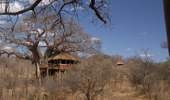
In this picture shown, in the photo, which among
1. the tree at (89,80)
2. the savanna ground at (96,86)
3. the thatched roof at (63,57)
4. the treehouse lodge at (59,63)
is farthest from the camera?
the treehouse lodge at (59,63)

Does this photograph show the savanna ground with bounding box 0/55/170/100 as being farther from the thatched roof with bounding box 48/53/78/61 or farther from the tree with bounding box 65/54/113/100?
the thatched roof with bounding box 48/53/78/61

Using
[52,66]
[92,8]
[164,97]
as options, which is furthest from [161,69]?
[92,8]

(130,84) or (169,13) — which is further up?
(169,13)

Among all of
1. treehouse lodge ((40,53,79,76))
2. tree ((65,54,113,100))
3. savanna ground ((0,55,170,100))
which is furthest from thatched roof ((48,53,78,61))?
tree ((65,54,113,100))

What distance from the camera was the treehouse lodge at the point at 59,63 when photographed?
4788 cm

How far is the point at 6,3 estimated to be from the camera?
21.8 ft

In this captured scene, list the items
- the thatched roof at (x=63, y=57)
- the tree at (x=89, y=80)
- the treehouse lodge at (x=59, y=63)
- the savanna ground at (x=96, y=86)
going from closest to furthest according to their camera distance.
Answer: the tree at (x=89, y=80), the savanna ground at (x=96, y=86), the thatched roof at (x=63, y=57), the treehouse lodge at (x=59, y=63)

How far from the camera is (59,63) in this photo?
49312mm

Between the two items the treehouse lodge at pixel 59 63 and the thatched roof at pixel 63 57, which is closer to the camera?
the thatched roof at pixel 63 57

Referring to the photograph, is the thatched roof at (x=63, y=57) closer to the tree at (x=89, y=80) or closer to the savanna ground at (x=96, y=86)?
the savanna ground at (x=96, y=86)

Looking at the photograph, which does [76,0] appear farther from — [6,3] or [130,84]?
[130,84]

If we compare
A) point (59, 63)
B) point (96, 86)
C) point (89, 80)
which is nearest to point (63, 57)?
point (59, 63)

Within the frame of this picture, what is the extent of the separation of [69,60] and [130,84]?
10617 mm

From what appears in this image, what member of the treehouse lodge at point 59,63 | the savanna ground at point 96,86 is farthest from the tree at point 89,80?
the treehouse lodge at point 59,63
